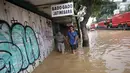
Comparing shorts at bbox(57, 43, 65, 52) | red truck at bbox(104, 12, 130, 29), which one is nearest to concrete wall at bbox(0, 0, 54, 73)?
shorts at bbox(57, 43, 65, 52)

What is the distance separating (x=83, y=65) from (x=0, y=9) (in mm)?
4650

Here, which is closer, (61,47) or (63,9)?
(63,9)

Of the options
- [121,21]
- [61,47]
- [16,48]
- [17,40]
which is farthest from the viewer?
[121,21]

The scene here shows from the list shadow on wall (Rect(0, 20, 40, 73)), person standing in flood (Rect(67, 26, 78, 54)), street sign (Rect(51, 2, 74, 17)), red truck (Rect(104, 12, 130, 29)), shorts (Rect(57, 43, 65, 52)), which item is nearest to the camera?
shadow on wall (Rect(0, 20, 40, 73))

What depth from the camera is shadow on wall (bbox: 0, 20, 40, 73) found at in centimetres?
575

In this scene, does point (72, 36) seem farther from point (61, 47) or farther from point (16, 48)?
point (16, 48)

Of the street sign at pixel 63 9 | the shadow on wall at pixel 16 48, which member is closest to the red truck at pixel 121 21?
the street sign at pixel 63 9

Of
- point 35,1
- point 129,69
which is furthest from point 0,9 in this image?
point 129,69

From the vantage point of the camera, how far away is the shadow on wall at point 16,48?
5751 mm

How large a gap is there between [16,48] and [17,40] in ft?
1.17

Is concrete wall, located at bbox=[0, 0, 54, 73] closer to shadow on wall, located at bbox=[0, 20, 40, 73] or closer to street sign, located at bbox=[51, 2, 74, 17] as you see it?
shadow on wall, located at bbox=[0, 20, 40, 73]

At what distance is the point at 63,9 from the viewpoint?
8.95 m

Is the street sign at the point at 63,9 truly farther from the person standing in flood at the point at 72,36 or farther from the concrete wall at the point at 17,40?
the person standing in flood at the point at 72,36

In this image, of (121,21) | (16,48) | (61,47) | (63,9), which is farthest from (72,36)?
(121,21)
